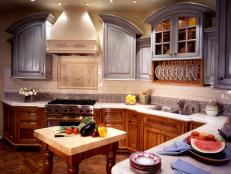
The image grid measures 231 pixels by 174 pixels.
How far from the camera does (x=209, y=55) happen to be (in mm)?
3182

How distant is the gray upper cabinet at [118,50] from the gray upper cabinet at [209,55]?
1.32 metres

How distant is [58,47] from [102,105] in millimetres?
1323

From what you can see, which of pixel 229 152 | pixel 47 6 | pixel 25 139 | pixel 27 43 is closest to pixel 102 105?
pixel 25 139

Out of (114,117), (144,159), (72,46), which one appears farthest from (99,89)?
(144,159)

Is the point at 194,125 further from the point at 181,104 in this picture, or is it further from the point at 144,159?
the point at 144,159

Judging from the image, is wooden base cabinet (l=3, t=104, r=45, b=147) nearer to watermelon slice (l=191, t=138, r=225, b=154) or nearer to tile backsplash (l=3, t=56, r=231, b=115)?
tile backsplash (l=3, t=56, r=231, b=115)

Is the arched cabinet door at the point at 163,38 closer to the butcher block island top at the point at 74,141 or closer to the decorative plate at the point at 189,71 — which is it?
the decorative plate at the point at 189,71

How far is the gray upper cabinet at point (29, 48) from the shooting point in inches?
167

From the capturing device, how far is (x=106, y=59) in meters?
4.21

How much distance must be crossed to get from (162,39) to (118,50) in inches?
34.5

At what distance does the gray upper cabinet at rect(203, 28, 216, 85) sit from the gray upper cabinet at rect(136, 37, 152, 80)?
1043 millimetres

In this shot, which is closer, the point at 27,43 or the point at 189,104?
the point at 189,104

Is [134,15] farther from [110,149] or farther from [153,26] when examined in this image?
[110,149]

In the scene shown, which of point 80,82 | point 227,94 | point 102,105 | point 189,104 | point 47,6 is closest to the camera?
point 227,94
